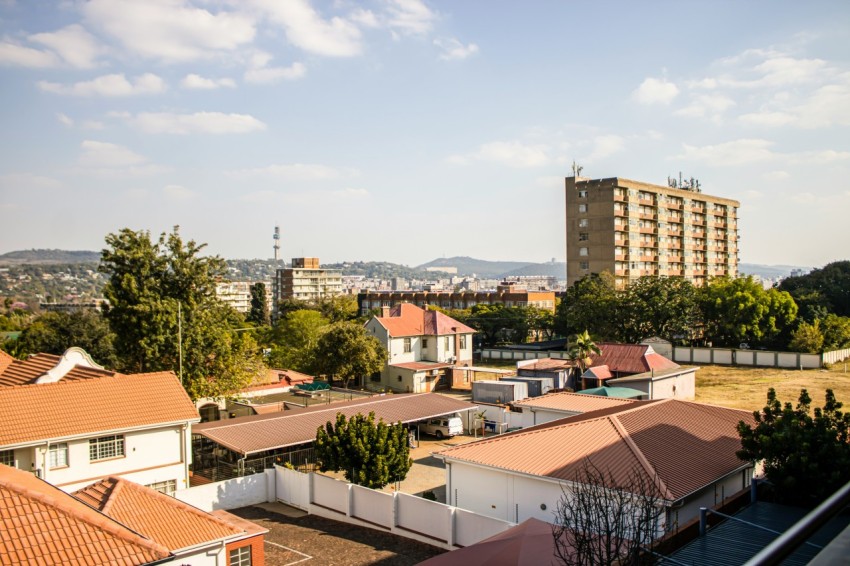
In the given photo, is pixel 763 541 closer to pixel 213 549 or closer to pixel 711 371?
pixel 213 549

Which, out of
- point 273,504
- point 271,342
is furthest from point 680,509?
point 271,342

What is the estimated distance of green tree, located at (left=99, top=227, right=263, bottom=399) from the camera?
35.6 metres

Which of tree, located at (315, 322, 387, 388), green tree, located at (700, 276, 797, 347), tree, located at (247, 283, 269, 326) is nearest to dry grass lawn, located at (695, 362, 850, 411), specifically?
green tree, located at (700, 276, 797, 347)

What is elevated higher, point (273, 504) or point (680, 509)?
point (680, 509)

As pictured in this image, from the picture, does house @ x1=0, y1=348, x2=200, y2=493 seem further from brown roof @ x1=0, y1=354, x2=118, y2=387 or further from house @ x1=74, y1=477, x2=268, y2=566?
house @ x1=74, y1=477, x2=268, y2=566

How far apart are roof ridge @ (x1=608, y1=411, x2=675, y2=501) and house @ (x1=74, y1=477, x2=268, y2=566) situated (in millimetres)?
9919

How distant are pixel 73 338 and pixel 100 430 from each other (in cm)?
3532

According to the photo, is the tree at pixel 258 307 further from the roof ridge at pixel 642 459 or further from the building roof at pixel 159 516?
the roof ridge at pixel 642 459

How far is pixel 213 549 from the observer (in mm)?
15555

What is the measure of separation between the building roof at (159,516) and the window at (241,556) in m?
0.49

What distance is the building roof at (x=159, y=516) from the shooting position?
15.8m

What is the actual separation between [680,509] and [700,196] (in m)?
92.5

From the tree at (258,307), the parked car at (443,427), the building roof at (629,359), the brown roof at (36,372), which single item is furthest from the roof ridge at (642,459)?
the tree at (258,307)

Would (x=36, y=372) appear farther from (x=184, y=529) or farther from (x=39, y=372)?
(x=184, y=529)
